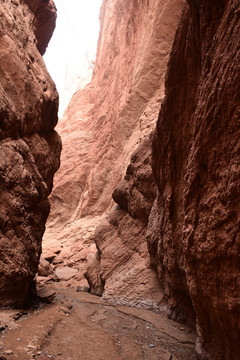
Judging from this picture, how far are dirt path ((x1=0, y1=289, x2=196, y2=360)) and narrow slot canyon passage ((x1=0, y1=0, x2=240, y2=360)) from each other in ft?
0.10

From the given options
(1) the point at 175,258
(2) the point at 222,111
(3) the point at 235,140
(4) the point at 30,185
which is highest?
(2) the point at 222,111

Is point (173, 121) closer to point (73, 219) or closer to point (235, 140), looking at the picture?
point (235, 140)

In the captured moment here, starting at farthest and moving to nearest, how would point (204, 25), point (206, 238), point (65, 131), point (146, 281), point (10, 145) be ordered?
point (65, 131) < point (146, 281) < point (10, 145) < point (204, 25) < point (206, 238)

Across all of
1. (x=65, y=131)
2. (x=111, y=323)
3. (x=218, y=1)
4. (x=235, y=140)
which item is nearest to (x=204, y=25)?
(x=218, y=1)

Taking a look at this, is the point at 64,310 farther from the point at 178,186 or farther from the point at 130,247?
the point at 178,186

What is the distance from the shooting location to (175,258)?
273 inches

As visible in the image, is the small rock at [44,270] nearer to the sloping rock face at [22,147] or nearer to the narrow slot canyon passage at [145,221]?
the narrow slot canyon passage at [145,221]

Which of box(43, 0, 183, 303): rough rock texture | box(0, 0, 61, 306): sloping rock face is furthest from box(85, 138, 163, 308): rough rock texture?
box(0, 0, 61, 306): sloping rock face

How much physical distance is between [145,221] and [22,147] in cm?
484

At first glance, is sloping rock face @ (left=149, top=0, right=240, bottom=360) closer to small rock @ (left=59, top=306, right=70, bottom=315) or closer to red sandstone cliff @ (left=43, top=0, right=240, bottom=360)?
red sandstone cliff @ (left=43, top=0, right=240, bottom=360)

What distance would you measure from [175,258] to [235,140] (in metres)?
4.09

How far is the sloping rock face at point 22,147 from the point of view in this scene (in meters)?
6.96

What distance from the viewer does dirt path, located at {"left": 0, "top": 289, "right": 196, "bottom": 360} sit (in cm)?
452

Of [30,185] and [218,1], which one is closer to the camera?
[218,1]
